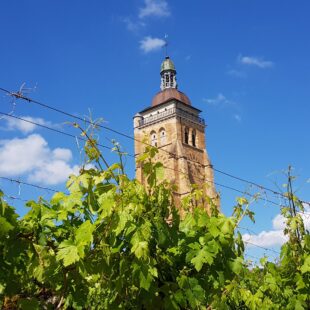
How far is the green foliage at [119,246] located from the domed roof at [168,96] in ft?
158

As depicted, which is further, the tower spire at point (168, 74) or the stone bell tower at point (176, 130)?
the tower spire at point (168, 74)

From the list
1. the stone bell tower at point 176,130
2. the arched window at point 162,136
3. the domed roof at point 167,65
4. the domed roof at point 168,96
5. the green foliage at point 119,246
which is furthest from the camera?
the domed roof at point 167,65

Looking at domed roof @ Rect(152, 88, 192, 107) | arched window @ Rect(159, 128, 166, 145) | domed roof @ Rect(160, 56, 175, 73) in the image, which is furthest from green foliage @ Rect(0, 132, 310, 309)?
domed roof @ Rect(160, 56, 175, 73)

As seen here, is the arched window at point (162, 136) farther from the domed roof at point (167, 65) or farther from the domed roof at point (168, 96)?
the domed roof at point (167, 65)

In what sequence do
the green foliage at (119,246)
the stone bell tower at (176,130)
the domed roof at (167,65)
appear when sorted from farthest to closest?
the domed roof at (167,65), the stone bell tower at (176,130), the green foliage at (119,246)

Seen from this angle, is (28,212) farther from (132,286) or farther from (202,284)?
(202,284)

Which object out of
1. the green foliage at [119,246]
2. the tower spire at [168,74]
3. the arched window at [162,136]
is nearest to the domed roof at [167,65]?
the tower spire at [168,74]

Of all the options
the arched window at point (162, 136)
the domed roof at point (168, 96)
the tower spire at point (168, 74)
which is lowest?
the arched window at point (162, 136)

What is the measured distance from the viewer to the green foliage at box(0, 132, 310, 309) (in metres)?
2.68

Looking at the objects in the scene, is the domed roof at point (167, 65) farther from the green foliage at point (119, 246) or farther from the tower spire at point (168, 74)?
the green foliage at point (119, 246)

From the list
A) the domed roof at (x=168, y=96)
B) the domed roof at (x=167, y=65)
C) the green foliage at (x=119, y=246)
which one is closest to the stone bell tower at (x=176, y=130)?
the domed roof at (x=168, y=96)

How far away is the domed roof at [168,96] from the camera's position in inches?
2061

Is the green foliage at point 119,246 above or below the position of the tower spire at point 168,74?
below

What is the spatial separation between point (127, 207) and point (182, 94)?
2065 inches
